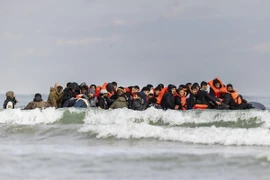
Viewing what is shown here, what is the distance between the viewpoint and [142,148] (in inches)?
438

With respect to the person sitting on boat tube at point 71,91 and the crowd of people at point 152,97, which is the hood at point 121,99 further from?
the person sitting on boat tube at point 71,91

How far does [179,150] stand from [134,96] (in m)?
5.94

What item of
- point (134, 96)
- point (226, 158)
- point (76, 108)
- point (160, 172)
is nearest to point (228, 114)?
point (134, 96)

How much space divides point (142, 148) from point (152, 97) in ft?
21.8

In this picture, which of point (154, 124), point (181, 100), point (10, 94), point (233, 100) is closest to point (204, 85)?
point (181, 100)

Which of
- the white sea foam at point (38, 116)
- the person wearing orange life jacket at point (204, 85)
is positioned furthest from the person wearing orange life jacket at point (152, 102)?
the white sea foam at point (38, 116)

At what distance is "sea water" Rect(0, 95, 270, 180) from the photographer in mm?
8852

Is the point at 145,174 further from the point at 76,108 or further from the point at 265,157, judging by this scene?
the point at 76,108

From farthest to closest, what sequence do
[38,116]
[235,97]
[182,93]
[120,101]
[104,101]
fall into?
[38,116]
[235,97]
[104,101]
[182,93]
[120,101]

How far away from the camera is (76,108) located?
57.4ft

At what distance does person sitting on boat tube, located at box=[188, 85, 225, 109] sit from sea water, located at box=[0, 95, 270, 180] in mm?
381

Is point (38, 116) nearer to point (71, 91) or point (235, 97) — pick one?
point (71, 91)

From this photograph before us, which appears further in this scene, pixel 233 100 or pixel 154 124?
pixel 233 100

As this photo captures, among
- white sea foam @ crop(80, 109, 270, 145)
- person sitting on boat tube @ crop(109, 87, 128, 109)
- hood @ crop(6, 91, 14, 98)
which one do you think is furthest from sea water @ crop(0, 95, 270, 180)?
hood @ crop(6, 91, 14, 98)
